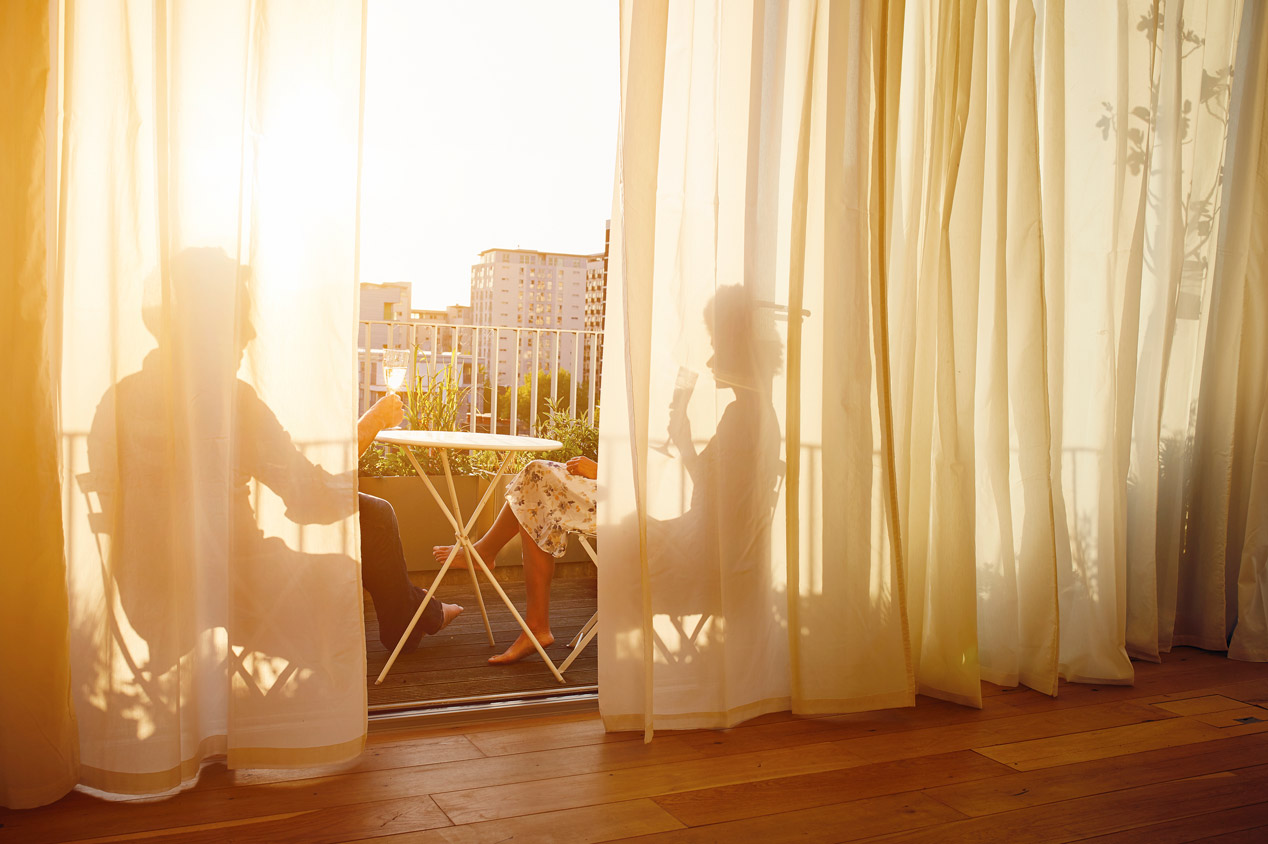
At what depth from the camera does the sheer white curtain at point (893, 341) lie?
2.14m

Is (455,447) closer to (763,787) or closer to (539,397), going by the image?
(763,787)

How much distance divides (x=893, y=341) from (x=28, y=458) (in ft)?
6.43

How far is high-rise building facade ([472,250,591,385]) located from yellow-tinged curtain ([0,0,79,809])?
406 centimetres

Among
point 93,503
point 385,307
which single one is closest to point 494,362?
point 385,307

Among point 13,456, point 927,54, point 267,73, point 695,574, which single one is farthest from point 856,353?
point 13,456

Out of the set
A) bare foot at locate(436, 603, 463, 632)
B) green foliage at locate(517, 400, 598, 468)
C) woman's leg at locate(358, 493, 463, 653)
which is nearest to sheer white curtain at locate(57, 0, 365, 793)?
woman's leg at locate(358, 493, 463, 653)

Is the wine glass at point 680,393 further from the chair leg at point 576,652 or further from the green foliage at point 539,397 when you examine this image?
the green foliage at point 539,397

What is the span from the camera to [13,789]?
5.36ft

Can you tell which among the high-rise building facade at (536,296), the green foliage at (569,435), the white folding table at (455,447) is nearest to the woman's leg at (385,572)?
the white folding table at (455,447)

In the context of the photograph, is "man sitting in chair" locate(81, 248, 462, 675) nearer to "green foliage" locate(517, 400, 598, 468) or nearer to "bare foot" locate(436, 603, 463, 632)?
"bare foot" locate(436, 603, 463, 632)

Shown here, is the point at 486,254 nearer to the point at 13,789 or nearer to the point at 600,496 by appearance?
the point at 600,496

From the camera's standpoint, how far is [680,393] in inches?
85.0

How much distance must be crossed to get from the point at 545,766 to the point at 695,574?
551 mm

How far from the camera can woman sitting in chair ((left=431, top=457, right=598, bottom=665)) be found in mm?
2785
